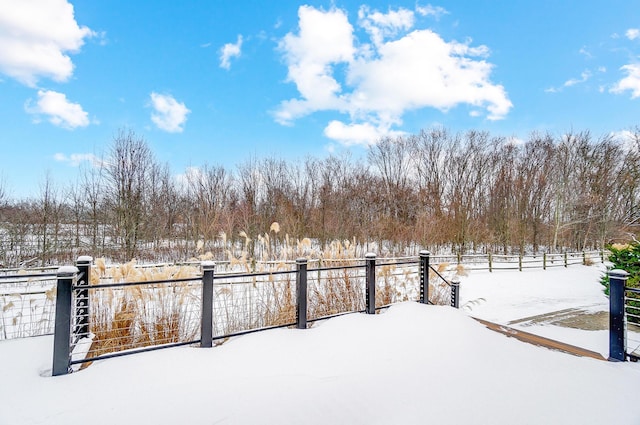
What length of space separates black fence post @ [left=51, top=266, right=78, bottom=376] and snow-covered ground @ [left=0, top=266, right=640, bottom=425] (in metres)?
0.13

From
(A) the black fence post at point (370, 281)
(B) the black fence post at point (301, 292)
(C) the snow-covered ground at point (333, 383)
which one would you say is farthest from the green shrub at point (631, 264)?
(B) the black fence post at point (301, 292)

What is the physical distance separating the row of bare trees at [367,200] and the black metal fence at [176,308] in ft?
28.4

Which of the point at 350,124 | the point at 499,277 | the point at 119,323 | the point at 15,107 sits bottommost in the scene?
the point at 499,277

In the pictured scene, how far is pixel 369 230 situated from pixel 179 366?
1628 centimetres

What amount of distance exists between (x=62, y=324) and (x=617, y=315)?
5.68 metres

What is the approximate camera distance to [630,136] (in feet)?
74.6

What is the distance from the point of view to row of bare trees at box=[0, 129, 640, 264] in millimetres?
13055

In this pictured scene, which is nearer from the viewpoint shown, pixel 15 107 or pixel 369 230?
pixel 15 107

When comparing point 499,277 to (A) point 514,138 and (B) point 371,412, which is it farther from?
(A) point 514,138

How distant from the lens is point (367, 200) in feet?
68.6

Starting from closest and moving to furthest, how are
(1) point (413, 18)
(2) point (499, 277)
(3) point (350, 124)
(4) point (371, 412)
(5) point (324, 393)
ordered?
(4) point (371, 412), (5) point (324, 393), (1) point (413, 18), (2) point (499, 277), (3) point (350, 124)

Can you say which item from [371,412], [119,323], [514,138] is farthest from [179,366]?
[514,138]

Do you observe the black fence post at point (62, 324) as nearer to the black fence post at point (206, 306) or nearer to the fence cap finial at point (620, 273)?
the black fence post at point (206, 306)

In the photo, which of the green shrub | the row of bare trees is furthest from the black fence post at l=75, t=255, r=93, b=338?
the row of bare trees
